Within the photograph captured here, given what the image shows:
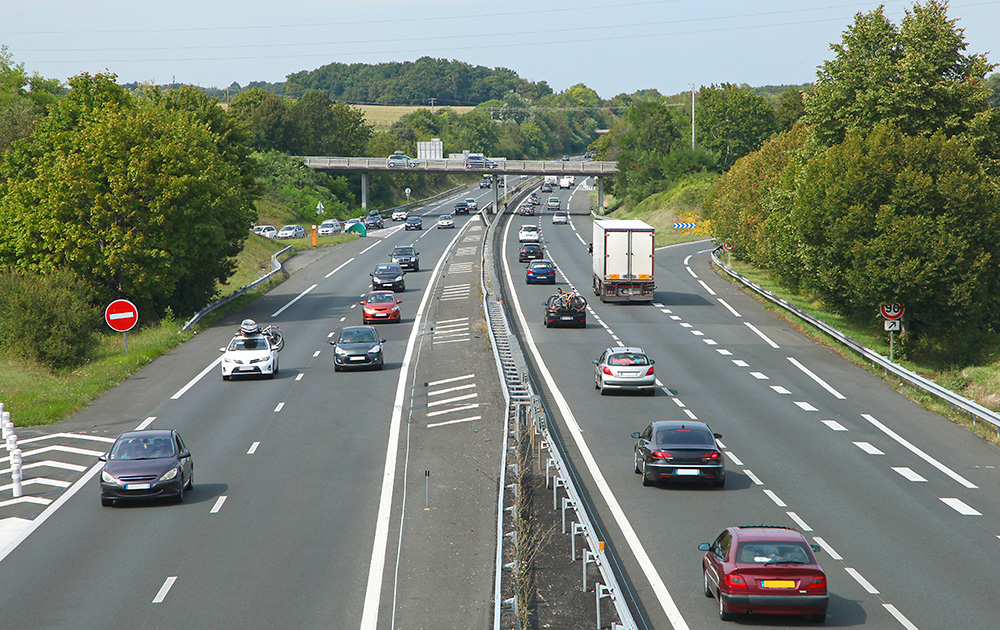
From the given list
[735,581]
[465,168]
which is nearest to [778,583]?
[735,581]

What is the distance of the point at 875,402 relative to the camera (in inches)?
1296

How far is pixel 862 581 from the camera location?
54.9 ft

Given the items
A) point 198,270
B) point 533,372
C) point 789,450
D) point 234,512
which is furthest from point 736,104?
point 234,512

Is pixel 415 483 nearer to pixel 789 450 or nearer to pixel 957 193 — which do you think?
pixel 789 450

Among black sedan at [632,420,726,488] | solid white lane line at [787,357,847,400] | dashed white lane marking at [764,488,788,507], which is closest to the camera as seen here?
dashed white lane marking at [764,488,788,507]

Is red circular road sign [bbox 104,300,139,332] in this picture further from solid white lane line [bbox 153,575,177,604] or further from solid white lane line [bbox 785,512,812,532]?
solid white lane line [bbox 785,512,812,532]

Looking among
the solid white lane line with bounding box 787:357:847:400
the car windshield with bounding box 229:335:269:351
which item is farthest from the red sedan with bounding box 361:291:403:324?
the solid white lane line with bounding box 787:357:847:400

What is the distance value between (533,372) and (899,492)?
15941 mm

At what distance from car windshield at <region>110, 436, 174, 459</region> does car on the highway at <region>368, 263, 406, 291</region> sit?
3698cm

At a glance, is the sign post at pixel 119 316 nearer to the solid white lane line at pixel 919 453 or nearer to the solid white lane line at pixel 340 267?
the solid white lane line at pixel 919 453

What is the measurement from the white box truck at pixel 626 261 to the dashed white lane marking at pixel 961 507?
32268 mm

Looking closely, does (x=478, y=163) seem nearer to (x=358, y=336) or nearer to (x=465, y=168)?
(x=465, y=168)

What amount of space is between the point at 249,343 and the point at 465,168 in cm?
9426

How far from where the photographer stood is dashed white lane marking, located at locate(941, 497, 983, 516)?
21.0 metres
